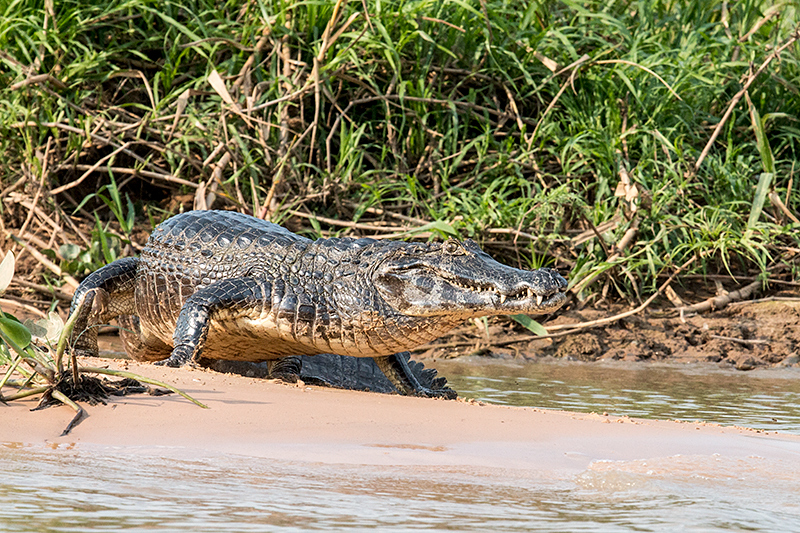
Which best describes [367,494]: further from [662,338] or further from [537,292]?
[662,338]

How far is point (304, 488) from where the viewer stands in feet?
6.75

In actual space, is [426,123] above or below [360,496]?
above

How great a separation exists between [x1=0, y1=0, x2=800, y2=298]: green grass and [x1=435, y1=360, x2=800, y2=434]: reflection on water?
0.82 metres

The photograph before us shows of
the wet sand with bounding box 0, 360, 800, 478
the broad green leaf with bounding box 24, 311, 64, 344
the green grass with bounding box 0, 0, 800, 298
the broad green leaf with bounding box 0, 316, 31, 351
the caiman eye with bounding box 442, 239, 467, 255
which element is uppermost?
the green grass with bounding box 0, 0, 800, 298

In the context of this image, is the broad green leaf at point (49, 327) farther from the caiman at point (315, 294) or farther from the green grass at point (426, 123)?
the green grass at point (426, 123)

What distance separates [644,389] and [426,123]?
2647mm

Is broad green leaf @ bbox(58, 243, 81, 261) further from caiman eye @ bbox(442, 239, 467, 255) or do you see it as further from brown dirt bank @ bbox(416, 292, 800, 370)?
caiman eye @ bbox(442, 239, 467, 255)

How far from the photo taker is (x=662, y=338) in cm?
570

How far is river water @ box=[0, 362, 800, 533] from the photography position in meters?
1.83

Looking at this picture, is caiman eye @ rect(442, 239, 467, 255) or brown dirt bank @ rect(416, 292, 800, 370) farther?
brown dirt bank @ rect(416, 292, 800, 370)

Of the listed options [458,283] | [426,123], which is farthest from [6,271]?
[426,123]

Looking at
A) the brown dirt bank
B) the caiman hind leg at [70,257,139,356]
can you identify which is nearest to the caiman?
the caiman hind leg at [70,257,139,356]

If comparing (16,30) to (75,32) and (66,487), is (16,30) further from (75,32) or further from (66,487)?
(66,487)

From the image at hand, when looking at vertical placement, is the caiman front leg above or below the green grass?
below
